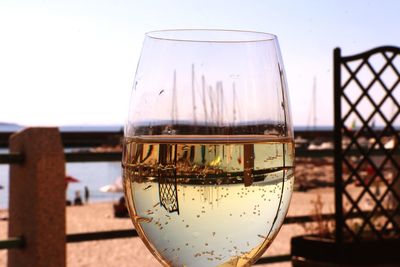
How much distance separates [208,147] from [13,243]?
8.32 feet

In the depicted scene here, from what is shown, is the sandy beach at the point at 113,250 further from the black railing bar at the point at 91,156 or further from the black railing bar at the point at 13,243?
the black railing bar at the point at 13,243

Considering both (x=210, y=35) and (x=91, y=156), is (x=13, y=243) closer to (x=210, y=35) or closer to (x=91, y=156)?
(x=91, y=156)

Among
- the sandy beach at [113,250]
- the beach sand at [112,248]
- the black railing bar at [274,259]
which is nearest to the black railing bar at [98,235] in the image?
the black railing bar at [274,259]

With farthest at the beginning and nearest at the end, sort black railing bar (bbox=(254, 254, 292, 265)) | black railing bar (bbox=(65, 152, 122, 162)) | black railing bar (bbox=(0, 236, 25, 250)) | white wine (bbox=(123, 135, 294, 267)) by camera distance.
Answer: black railing bar (bbox=(254, 254, 292, 265)) < black railing bar (bbox=(65, 152, 122, 162)) < black railing bar (bbox=(0, 236, 25, 250)) < white wine (bbox=(123, 135, 294, 267))

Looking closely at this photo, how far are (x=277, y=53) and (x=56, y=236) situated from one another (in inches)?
96.3

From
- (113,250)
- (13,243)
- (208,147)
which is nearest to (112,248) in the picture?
(113,250)

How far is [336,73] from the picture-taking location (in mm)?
4359

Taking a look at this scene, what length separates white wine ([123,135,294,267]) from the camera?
721mm

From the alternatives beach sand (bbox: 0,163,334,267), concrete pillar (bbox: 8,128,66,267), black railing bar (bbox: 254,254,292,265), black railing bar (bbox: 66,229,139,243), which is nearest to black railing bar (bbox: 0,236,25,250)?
concrete pillar (bbox: 8,128,66,267)

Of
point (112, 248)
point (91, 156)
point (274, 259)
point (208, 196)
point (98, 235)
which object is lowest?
point (112, 248)

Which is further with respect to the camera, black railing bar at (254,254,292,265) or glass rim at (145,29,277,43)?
black railing bar at (254,254,292,265)

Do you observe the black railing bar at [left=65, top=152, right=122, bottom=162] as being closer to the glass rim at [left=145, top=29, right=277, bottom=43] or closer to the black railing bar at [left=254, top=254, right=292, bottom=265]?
the black railing bar at [left=254, top=254, right=292, bottom=265]

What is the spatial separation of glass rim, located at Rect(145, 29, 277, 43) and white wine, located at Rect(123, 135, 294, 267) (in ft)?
0.37

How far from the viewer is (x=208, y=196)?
2.39 feet
